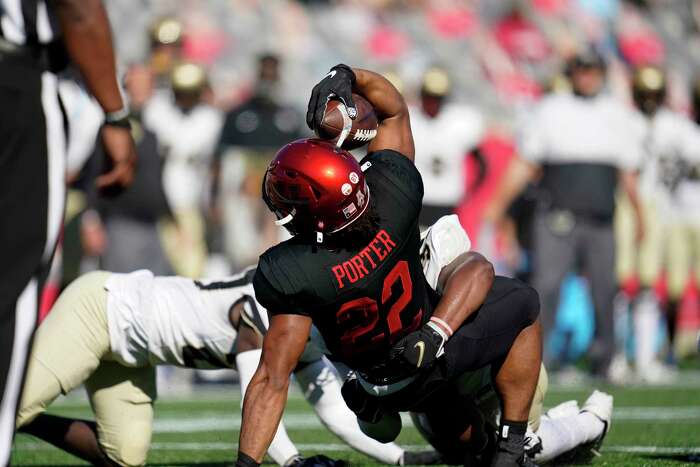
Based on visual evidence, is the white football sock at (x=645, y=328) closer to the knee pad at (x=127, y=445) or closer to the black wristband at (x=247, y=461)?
the knee pad at (x=127, y=445)

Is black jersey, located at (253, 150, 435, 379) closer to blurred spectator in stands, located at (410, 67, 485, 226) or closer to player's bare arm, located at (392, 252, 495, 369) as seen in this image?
player's bare arm, located at (392, 252, 495, 369)

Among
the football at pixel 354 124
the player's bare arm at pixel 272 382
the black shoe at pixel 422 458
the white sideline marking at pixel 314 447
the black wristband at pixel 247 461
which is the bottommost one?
the white sideline marking at pixel 314 447

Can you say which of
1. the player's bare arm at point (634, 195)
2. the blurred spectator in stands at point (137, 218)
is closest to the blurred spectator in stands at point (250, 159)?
the blurred spectator in stands at point (137, 218)

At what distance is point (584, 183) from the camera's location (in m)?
9.39

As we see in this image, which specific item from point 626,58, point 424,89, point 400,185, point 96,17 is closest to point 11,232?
point 96,17

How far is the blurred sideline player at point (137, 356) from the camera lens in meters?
4.70

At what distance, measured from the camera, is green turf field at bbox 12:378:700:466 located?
526 centimetres

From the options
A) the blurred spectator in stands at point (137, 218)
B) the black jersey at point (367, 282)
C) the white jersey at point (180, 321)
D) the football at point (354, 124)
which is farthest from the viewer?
the blurred spectator in stands at point (137, 218)

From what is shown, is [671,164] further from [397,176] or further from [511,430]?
[397,176]

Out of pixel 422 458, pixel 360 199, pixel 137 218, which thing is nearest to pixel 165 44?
pixel 137 218

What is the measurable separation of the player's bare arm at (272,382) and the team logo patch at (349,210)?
12.6 inches

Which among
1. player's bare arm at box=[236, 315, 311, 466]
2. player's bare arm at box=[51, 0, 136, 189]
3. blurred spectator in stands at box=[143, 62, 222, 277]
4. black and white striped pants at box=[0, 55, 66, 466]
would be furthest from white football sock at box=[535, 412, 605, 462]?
blurred spectator in stands at box=[143, 62, 222, 277]

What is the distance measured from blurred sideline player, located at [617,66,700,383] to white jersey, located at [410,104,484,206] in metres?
1.26

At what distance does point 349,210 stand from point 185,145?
21.5 ft
